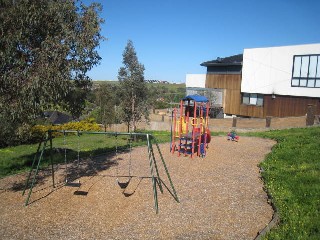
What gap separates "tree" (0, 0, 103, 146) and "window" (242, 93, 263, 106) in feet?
93.4

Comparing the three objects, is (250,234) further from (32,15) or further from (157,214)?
(32,15)

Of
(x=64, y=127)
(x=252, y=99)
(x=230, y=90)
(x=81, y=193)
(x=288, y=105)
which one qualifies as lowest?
(x=64, y=127)

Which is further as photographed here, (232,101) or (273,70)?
(232,101)

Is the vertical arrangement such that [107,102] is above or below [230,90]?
below

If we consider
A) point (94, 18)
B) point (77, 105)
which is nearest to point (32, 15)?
point (94, 18)

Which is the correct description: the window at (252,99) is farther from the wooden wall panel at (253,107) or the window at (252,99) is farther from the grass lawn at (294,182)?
the grass lawn at (294,182)

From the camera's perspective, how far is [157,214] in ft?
27.4

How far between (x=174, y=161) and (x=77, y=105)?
5440 millimetres

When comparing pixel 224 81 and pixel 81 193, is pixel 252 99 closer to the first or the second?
pixel 224 81

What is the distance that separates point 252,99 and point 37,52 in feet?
100

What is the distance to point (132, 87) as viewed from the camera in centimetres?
2966

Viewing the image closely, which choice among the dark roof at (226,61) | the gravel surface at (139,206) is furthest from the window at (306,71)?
the gravel surface at (139,206)

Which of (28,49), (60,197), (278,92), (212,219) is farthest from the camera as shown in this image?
(278,92)

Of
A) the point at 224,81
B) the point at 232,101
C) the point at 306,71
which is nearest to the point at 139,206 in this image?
the point at 306,71
